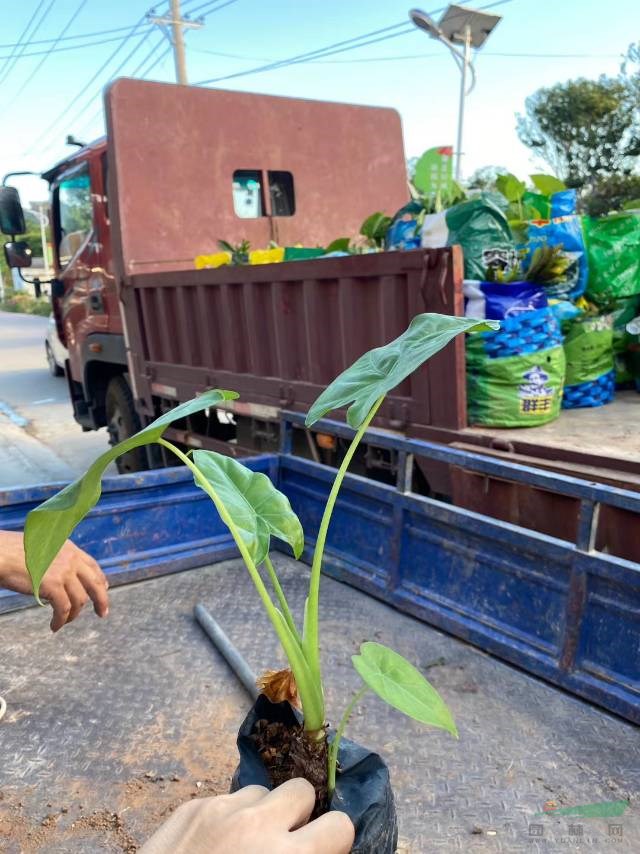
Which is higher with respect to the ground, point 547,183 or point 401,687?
point 547,183

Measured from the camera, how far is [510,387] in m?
2.90

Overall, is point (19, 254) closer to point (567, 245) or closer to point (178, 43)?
point (567, 245)

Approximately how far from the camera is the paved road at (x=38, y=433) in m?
6.89

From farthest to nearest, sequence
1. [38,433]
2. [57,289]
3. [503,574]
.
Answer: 1. [38,433]
2. [57,289]
3. [503,574]

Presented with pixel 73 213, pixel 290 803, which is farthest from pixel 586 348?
pixel 73 213

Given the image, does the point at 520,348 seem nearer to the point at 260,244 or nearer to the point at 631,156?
the point at 260,244

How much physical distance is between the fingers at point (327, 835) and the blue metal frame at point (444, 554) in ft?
3.91

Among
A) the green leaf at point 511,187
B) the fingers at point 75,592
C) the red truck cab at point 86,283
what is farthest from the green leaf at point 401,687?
the red truck cab at point 86,283

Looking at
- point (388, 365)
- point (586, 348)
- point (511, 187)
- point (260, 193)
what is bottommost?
point (586, 348)

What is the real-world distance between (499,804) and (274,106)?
16.3 feet

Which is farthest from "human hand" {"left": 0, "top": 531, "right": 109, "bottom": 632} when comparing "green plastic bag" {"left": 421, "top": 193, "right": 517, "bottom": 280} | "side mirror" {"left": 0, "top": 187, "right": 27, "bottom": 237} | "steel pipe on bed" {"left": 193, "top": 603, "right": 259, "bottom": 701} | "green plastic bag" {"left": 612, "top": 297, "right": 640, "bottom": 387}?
"side mirror" {"left": 0, "top": 187, "right": 27, "bottom": 237}

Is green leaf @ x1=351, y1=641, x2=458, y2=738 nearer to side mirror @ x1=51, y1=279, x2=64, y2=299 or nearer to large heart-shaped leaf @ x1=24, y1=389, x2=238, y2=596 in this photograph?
large heart-shaped leaf @ x1=24, y1=389, x2=238, y2=596

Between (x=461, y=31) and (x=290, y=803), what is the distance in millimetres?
16071

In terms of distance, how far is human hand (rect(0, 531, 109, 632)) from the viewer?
178cm
